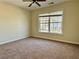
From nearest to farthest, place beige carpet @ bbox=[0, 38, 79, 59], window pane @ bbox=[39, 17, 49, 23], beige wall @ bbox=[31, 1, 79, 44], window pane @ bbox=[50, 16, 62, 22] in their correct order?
beige carpet @ bbox=[0, 38, 79, 59]
beige wall @ bbox=[31, 1, 79, 44]
window pane @ bbox=[50, 16, 62, 22]
window pane @ bbox=[39, 17, 49, 23]

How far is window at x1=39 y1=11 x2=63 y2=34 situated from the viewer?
5.85 m

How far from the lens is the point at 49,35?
20.1 ft

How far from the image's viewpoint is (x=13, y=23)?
5516mm

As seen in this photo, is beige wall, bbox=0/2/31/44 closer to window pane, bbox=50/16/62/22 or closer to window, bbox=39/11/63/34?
window, bbox=39/11/63/34

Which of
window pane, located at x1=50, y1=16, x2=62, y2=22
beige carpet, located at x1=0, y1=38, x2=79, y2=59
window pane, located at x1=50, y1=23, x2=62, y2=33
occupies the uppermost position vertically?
window pane, located at x1=50, y1=16, x2=62, y2=22

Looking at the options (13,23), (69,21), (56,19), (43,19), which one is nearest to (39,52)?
(69,21)

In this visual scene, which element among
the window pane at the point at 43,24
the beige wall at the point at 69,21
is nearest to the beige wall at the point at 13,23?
the window pane at the point at 43,24

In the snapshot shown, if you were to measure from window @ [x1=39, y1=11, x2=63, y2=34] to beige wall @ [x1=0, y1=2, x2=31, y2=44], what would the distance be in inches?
45.0

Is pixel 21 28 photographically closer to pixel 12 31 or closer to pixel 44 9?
pixel 12 31

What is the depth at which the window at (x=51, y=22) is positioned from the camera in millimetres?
5848

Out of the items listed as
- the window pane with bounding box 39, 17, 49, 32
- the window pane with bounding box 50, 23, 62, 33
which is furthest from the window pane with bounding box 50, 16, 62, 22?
the window pane with bounding box 39, 17, 49, 32

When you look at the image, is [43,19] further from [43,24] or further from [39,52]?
[39,52]

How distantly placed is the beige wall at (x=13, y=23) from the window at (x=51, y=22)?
114 centimetres

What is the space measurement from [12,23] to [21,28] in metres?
0.95
